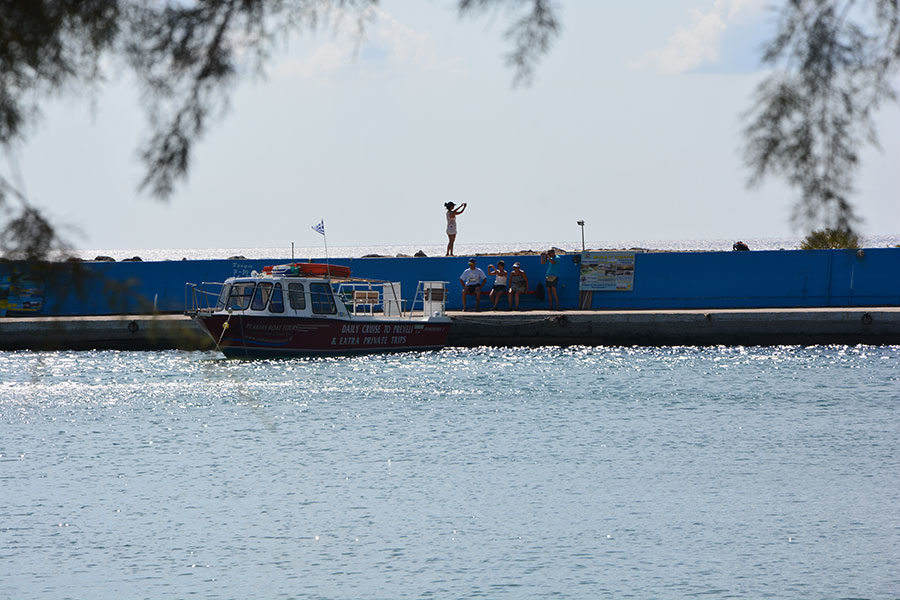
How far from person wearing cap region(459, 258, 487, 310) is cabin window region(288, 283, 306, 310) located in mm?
5068

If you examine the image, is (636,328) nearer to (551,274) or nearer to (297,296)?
(551,274)

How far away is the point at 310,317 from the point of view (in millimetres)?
28281

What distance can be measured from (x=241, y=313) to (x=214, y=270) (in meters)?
3.93

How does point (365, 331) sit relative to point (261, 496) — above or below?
above

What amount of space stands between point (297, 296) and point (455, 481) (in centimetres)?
1091

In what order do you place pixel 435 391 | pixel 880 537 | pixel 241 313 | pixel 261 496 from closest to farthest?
pixel 880 537
pixel 261 496
pixel 435 391
pixel 241 313

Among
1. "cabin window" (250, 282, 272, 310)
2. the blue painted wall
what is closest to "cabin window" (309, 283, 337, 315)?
"cabin window" (250, 282, 272, 310)

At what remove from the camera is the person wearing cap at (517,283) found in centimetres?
3097

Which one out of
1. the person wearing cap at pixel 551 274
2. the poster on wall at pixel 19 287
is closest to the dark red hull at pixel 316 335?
the person wearing cap at pixel 551 274

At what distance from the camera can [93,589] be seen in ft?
43.5

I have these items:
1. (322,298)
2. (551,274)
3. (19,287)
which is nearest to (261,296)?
(322,298)

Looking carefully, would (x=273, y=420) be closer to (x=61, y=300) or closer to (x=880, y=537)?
(x=880, y=537)

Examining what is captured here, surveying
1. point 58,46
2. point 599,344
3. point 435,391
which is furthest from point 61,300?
point 599,344

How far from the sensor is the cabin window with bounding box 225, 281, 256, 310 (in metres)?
27.5
